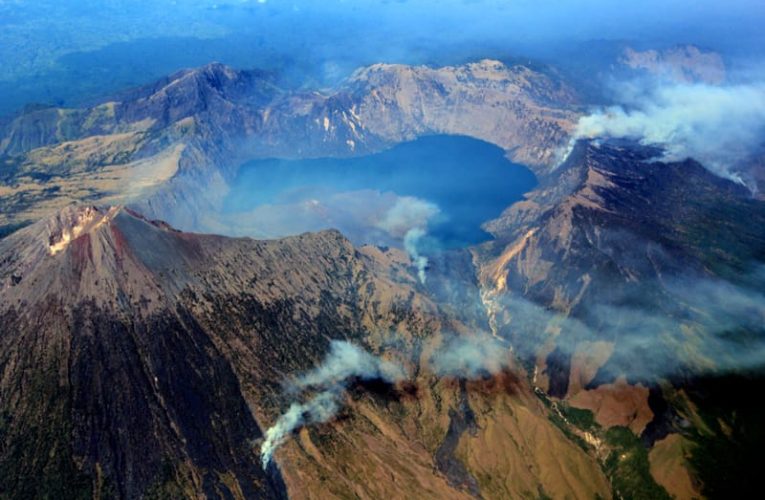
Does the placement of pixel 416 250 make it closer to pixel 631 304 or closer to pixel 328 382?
pixel 631 304

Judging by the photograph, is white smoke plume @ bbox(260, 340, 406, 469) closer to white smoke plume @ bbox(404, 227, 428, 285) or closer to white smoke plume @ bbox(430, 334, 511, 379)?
white smoke plume @ bbox(430, 334, 511, 379)

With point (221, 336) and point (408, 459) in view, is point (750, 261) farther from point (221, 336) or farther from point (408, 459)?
point (221, 336)

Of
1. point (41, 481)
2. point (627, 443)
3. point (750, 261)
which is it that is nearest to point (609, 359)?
point (627, 443)

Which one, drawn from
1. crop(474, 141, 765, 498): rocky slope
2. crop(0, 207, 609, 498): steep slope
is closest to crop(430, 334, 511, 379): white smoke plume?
crop(0, 207, 609, 498): steep slope

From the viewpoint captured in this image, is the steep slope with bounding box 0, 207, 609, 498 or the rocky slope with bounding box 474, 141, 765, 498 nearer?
the steep slope with bounding box 0, 207, 609, 498

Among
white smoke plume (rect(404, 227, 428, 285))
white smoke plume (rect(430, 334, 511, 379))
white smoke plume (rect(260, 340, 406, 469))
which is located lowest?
white smoke plume (rect(404, 227, 428, 285))

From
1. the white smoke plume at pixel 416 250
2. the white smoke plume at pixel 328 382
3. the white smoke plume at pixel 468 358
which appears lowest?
the white smoke plume at pixel 416 250

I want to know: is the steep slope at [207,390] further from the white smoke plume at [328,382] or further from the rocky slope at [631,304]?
the rocky slope at [631,304]

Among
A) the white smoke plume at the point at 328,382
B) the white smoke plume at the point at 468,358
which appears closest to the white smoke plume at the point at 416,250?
the white smoke plume at the point at 468,358
